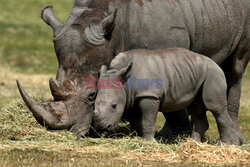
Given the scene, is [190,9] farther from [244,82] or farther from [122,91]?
[244,82]

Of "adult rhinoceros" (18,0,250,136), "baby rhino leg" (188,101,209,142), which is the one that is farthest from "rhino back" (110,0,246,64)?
"baby rhino leg" (188,101,209,142)

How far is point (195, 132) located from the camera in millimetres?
8086

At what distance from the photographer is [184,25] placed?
8500 mm

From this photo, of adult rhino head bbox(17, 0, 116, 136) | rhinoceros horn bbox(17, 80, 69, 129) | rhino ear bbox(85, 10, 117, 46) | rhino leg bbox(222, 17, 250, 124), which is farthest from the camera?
rhino leg bbox(222, 17, 250, 124)

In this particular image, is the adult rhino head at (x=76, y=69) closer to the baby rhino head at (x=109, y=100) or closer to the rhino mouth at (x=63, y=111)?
the rhino mouth at (x=63, y=111)

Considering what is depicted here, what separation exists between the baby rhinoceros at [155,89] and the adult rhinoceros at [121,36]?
329 mm

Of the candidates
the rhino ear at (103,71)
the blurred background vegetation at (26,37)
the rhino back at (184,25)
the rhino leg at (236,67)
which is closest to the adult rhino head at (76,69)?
the rhino ear at (103,71)

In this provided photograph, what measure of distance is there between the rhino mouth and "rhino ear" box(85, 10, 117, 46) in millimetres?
735

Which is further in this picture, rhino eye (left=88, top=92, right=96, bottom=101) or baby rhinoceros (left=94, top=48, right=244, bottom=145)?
rhino eye (left=88, top=92, right=96, bottom=101)

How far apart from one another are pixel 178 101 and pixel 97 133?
1249 mm

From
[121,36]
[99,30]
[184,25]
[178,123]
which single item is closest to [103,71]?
[99,30]

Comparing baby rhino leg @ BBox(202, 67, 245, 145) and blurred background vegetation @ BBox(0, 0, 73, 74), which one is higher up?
baby rhino leg @ BBox(202, 67, 245, 145)

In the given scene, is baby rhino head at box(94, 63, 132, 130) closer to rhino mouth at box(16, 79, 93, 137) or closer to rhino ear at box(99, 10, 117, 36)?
rhino mouth at box(16, 79, 93, 137)

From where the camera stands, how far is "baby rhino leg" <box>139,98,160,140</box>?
24.4 ft
